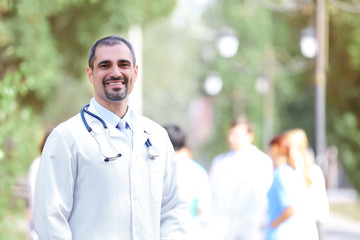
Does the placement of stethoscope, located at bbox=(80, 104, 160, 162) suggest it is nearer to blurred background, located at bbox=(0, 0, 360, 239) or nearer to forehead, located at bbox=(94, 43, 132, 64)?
forehead, located at bbox=(94, 43, 132, 64)

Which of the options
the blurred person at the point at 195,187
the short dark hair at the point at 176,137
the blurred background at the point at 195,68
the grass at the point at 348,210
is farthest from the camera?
the grass at the point at 348,210

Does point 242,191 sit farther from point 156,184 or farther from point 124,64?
point 124,64

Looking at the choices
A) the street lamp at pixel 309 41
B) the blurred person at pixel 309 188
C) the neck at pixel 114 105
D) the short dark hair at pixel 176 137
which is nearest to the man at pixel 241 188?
the blurred person at pixel 309 188

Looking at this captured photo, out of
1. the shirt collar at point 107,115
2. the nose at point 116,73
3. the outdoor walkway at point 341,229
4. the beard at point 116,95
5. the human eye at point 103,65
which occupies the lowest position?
the outdoor walkway at point 341,229

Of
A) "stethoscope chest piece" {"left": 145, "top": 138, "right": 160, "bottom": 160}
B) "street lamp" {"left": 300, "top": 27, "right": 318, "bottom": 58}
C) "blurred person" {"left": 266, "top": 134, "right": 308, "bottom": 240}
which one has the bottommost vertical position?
"blurred person" {"left": 266, "top": 134, "right": 308, "bottom": 240}

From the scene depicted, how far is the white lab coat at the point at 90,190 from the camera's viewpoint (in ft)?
12.4

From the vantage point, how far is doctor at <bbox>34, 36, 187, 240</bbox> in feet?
12.4

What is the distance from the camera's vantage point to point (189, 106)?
80.6 metres

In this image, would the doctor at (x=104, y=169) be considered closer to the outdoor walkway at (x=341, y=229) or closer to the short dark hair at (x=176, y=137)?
the short dark hair at (x=176, y=137)

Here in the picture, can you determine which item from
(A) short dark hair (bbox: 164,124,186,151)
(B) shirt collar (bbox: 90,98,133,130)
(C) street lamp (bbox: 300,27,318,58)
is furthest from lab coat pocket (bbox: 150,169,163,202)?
(C) street lamp (bbox: 300,27,318,58)

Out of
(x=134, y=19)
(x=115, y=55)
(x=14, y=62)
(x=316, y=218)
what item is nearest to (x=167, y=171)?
(x=115, y=55)

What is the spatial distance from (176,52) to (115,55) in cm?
6688

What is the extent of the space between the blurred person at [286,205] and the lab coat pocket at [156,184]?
4.38 meters

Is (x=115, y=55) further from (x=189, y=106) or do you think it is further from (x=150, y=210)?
(x=189, y=106)
